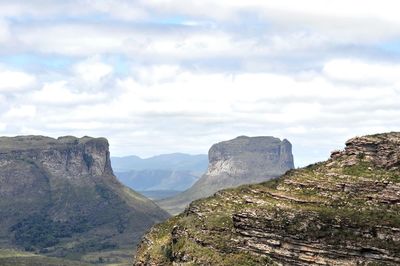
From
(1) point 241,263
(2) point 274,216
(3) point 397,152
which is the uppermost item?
(3) point 397,152

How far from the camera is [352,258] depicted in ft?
545

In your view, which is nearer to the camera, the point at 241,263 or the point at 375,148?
the point at 241,263

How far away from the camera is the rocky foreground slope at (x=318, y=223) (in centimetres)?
16700

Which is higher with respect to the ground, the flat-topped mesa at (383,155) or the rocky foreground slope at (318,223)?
the flat-topped mesa at (383,155)

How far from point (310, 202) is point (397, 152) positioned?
102 ft

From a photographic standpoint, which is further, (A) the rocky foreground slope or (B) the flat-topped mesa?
(B) the flat-topped mesa

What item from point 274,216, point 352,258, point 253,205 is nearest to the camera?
point 352,258

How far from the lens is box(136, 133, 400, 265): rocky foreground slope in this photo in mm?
167000

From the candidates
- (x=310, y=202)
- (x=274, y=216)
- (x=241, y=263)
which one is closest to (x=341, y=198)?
(x=310, y=202)

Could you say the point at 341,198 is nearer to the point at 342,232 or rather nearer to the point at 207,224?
the point at 342,232

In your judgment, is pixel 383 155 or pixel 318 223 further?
pixel 383 155

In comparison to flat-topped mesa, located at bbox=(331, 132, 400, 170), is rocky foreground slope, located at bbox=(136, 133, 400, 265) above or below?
below

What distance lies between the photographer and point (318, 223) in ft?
568

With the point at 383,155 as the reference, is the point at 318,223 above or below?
below
